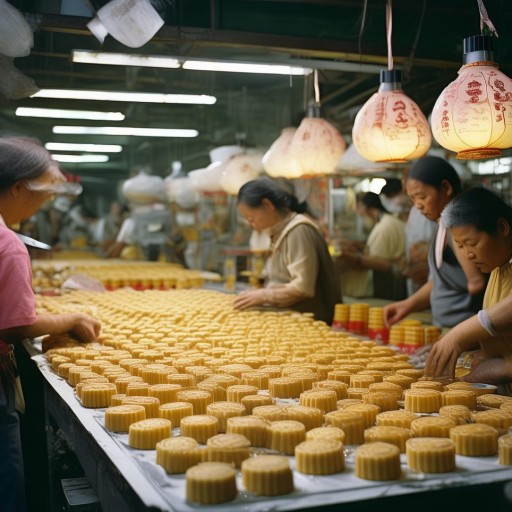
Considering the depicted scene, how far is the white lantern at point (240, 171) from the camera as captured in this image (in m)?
6.94

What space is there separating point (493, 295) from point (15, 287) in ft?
7.96

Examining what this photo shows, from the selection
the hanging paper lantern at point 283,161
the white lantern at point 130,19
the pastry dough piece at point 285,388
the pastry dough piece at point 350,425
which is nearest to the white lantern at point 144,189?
the hanging paper lantern at point 283,161

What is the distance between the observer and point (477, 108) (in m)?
3.08

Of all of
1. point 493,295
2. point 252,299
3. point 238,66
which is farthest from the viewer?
point 252,299

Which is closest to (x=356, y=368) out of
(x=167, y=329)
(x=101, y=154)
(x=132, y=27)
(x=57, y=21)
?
(x=167, y=329)

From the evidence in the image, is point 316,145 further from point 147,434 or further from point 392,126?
point 147,434

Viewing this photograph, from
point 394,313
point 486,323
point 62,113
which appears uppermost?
point 62,113

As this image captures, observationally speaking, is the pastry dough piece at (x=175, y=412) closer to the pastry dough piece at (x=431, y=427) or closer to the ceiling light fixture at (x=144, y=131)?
the pastry dough piece at (x=431, y=427)

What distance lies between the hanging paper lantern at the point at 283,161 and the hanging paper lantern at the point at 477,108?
2.24 metres

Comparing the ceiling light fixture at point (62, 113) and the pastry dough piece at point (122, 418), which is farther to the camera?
the ceiling light fixture at point (62, 113)

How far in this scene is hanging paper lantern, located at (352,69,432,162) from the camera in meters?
3.74

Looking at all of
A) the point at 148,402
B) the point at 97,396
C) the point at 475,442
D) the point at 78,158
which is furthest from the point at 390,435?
the point at 78,158

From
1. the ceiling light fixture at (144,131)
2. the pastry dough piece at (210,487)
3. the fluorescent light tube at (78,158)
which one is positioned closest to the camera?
the pastry dough piece at (210,487)

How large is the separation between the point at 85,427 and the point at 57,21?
11.1ft
